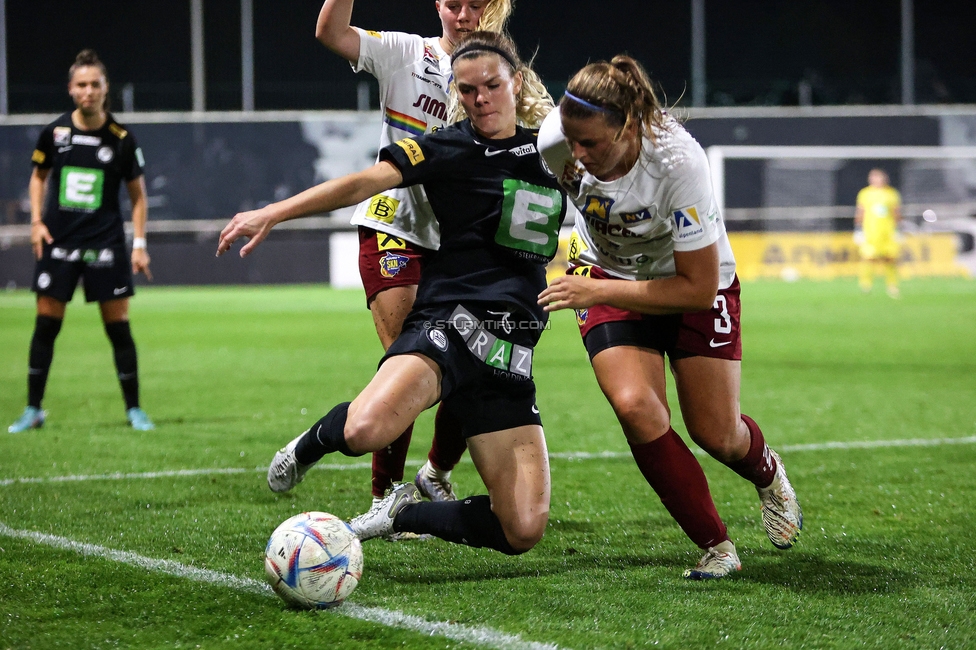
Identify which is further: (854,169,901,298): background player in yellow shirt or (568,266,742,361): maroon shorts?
(854,169,901,298): background player in yellow shirt

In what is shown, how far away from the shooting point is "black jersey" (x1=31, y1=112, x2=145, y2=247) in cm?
752

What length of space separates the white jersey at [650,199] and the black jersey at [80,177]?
14.8ft

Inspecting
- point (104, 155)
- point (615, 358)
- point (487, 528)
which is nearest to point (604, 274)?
point (615, 358)

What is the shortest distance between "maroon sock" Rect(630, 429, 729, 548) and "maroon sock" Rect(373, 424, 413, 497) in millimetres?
1105

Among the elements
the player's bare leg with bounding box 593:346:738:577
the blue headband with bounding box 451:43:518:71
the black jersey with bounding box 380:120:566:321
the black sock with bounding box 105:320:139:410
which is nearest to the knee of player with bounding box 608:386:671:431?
the player's bare leg with bounding box 593:346:738:577

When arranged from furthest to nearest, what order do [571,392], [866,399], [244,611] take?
1. [571,392]
2. [866,399]
3. [244,611]

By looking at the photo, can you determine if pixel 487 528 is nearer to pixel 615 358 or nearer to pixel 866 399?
pixel 615 358

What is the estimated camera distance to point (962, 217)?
27.1 metres

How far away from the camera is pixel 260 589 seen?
12.3ft

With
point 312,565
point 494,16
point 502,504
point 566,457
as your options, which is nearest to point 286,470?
point 312,565

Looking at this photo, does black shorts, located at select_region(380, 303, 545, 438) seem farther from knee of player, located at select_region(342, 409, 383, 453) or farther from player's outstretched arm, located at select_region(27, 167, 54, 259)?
player's outstretched arm, located at select_region(27, 167, 54, 259)

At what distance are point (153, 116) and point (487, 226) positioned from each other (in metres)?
25.5

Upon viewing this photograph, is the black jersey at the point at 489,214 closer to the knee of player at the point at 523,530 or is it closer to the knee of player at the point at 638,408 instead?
the knee of player at the point at 638,408

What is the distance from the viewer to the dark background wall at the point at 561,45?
100ft
